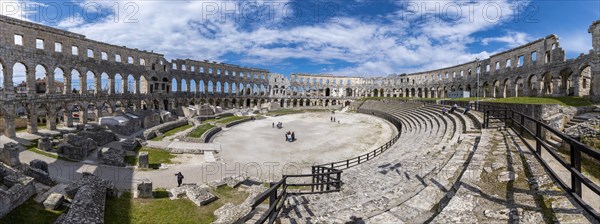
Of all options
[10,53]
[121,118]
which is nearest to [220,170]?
[121,118]

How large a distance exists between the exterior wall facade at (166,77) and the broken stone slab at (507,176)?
80.4ft

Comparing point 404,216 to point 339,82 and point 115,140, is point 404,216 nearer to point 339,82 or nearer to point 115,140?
point 115,140

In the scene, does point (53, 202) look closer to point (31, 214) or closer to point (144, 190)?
point (31, 214)

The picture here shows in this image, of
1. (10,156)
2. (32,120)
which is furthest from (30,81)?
(10,156)

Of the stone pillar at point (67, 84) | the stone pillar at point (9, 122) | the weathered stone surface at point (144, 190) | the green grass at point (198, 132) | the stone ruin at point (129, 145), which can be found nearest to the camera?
the weathered stone surface at point (144, 190)

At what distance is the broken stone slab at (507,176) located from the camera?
20.4 feet

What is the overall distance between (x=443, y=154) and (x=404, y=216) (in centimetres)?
707

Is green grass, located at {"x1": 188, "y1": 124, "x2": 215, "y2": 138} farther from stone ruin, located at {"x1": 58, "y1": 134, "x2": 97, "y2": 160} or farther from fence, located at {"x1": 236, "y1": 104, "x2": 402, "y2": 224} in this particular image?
fence, located at {"x1": 236, "y1": 104, "x2": 402, "y2": 224}

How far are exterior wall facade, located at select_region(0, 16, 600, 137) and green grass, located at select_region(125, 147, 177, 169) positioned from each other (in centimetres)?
1539

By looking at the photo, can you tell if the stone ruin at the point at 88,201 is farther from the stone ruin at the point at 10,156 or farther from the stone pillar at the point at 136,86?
the stone pillar at the point at 136,86

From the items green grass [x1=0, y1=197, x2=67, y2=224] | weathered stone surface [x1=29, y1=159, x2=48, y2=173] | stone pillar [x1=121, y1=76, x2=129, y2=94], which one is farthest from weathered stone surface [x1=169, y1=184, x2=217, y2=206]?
stone pillar [x1=121, y1=76, x2=129, y2=94]

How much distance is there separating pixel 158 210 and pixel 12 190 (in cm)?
481

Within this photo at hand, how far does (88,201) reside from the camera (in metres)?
8.68

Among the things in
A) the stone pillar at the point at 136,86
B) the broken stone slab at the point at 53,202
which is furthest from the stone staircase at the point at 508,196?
the stone pillar at the point at 136,86
